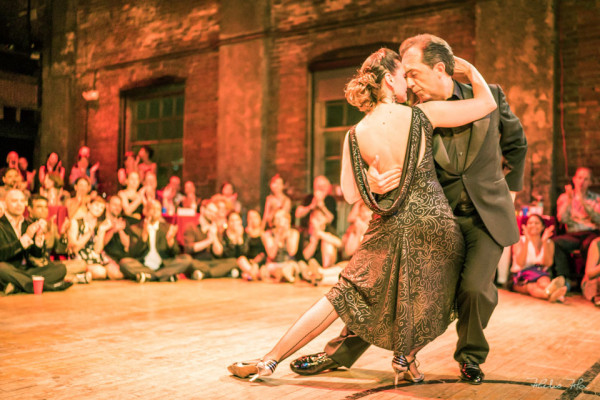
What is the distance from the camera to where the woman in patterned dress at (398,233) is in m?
2.50

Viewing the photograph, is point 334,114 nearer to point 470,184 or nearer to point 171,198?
point 171,198

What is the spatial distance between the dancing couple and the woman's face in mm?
4072

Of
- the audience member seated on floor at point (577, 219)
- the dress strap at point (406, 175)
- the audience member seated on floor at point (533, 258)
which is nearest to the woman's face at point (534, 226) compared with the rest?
the audience member seated on floor at point (533, 258)

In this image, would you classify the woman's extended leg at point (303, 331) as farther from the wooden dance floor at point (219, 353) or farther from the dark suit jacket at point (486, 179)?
the dark suit jacket at point (486, 179)

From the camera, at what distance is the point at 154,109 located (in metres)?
12.3

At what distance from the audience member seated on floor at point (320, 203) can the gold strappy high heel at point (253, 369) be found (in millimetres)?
5184

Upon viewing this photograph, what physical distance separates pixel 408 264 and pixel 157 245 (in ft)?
19.2

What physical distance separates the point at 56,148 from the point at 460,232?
42.4ft

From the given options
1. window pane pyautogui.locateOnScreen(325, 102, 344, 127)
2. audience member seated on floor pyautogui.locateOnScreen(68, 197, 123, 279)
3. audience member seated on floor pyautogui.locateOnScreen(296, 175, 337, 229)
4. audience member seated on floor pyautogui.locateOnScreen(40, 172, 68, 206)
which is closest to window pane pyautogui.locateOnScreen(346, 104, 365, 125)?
window pane pyautogui.locateOnScreen(325, 102, 344, 127)

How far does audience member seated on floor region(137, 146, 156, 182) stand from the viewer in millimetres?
10555

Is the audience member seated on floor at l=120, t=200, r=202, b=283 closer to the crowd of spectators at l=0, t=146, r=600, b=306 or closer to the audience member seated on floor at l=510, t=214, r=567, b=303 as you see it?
the crowd of spectators at l=0, t=146, r=600, b=306

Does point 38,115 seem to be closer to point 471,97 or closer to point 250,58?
point 250,58

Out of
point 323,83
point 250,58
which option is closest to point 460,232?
point 323,83

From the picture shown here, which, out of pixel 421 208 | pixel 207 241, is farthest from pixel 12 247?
pixel 421 208
